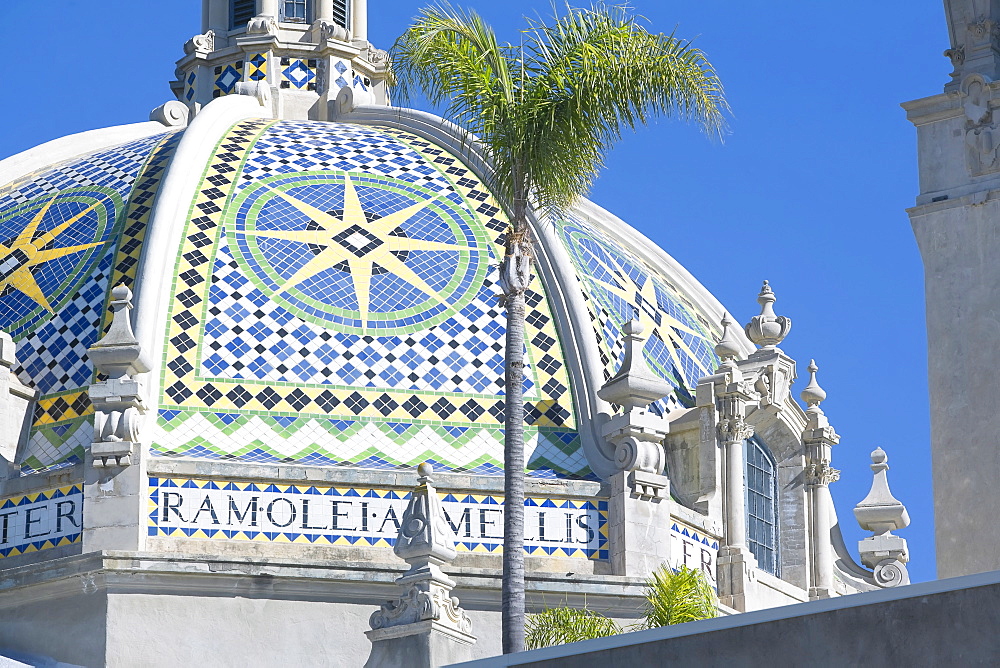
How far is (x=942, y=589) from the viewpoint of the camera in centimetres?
1316

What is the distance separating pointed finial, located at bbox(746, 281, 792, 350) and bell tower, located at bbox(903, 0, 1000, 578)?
12.2 m

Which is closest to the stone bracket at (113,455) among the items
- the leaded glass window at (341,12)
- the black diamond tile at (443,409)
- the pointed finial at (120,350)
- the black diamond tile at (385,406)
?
the pointed finial at (120,350)

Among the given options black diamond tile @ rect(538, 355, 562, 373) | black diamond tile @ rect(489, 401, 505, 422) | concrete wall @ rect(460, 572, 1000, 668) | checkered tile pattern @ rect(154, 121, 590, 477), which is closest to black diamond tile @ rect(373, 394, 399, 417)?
checkered tile pattern @ rect(154, 121, 590, 477)

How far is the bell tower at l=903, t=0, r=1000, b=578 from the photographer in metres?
14.5

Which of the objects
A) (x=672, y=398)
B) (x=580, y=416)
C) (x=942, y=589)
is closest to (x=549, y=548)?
(x=580, y=416)

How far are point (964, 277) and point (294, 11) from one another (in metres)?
20.7

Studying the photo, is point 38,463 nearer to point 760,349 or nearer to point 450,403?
point 450,403

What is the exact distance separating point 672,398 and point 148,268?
672 cm

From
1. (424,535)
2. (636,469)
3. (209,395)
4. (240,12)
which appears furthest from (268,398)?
(240,12)

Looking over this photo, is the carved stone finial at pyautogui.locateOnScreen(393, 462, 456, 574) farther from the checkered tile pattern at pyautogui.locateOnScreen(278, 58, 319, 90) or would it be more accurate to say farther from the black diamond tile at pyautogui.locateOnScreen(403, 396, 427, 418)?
the checkered tile pattern at pyautogui.locateOnScreen(278, 58, 319, 90)

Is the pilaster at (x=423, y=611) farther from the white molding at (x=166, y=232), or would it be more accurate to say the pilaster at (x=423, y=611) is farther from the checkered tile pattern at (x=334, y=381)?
the white molding at (x=166, y=232)

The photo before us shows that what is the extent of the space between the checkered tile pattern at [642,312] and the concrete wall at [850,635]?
1156 centimetres

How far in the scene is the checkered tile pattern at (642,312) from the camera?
27.0m

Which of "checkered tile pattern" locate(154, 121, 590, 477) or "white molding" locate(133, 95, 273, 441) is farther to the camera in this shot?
"white molding" locate(133, 95, 273, 441)
